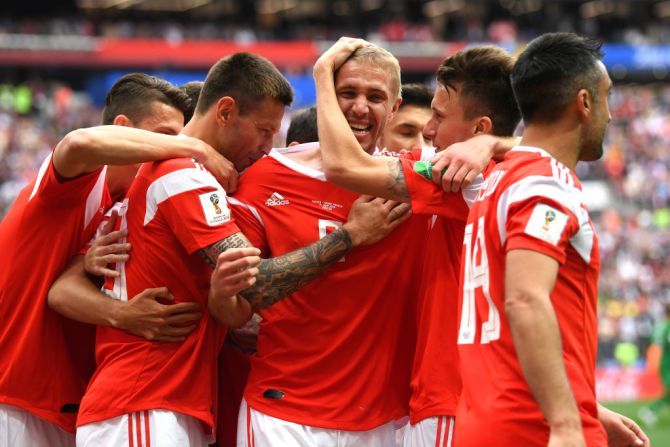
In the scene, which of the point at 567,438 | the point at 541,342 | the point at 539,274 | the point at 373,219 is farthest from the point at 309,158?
the point at 567,438

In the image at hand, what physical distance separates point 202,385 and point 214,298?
1.54ft

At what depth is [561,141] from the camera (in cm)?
388

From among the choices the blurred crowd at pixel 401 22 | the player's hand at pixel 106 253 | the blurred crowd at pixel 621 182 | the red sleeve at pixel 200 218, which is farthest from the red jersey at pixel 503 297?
the blurred crowd at pixel 401 22

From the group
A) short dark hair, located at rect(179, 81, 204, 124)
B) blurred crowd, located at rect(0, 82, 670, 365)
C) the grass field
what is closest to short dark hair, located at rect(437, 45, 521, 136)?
short dark hair, located at rect(179, 81, 204, 124)

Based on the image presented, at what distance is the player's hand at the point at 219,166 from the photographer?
4699mm

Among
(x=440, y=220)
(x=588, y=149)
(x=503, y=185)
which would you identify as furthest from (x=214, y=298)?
(x=588, y=149)

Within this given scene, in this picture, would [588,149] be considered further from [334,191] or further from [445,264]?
[334,191]

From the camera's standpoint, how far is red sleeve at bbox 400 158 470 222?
4.51m

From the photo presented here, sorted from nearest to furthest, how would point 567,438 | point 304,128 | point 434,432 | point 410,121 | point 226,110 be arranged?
1. point 567,438
2. point 434,432
3. point 226,110
4. point 410,121
5. point 304,128

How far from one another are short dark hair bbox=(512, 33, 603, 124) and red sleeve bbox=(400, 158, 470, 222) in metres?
0.69

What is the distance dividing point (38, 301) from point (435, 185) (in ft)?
6.90

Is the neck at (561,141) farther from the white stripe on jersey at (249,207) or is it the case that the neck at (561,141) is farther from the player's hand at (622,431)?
the white stripe on jersey at (249,207)

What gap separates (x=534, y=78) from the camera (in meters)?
3.88

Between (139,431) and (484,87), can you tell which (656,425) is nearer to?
(484,87)
